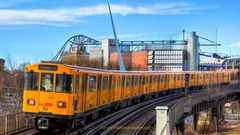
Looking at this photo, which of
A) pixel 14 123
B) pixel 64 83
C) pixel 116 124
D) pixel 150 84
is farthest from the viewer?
pixel 150 84

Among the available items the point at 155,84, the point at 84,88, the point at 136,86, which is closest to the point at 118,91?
the point at 136,86

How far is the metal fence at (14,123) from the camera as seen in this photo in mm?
16344

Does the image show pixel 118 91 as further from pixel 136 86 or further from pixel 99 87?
pixel 136 86

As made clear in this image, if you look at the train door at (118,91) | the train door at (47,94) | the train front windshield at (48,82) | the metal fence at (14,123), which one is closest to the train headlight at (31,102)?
the train door at (47,94)

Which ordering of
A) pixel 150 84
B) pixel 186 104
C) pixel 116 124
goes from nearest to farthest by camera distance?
1. pixel 116 124
2. pixel 186 104
3. pixel 150 84

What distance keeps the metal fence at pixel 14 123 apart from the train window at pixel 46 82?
199cm

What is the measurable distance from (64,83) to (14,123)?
Result: 3.00 m

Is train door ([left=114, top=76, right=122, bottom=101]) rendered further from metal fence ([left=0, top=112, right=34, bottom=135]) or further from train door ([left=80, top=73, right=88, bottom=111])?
metal fence ([left=0, top=112, right=34, bottom=135])

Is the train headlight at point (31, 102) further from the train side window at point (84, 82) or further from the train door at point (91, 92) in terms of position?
the train door at point (91, 92)

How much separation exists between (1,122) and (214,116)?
131 feet

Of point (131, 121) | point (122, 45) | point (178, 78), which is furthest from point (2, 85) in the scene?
point (122, 45)

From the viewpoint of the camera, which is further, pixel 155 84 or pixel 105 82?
pixel 155 84

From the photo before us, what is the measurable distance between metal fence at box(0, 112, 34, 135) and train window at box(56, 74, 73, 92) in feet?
8.34

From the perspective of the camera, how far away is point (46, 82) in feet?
55.1
